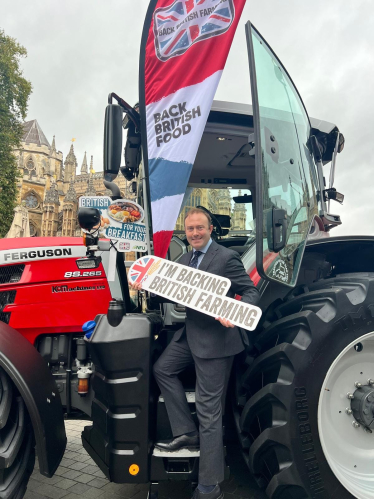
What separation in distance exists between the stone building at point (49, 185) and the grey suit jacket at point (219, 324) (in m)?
68.5

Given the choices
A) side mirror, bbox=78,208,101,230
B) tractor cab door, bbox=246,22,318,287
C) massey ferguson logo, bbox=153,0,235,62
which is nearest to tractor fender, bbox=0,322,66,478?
side mirror, bbox=78,208,101,230

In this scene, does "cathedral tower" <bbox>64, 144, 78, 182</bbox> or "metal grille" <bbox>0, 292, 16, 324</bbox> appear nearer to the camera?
"metal grille" <bbox>0, 292, 16, 324</bbox>

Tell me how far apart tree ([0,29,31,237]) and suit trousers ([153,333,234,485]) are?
24479 millimetres

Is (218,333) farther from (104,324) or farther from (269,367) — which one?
(104,324)

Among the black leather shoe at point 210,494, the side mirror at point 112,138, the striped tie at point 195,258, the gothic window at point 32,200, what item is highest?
the gothic window at point 32,200

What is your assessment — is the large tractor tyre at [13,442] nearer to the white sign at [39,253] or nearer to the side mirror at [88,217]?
the white sign at [39,253]

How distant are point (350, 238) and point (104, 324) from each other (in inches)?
64.2

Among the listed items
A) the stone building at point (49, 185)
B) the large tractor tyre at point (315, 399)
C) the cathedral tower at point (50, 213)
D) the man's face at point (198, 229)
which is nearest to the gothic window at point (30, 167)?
the stone building at point (49, 185)

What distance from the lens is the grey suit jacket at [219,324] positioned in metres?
2.19

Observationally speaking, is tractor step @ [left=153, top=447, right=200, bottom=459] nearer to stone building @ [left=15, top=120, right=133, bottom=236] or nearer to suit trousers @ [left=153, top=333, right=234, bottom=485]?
suit trousers @ [left=153, top=333, right=234, bottom=485]

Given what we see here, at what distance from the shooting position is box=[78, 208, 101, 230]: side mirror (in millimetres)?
2338

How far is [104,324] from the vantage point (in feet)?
7.31

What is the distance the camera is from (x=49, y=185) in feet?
258

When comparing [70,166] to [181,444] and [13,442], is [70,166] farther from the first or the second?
[181,444]
